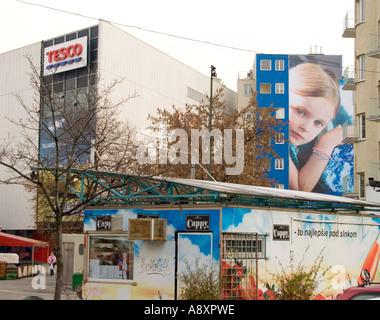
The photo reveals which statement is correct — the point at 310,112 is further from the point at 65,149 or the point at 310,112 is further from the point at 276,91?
the point at 65,149

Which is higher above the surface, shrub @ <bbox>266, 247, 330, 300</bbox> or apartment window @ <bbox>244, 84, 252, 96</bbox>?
apartment window @ <bbox>244, 84, 252, 96</bbox>

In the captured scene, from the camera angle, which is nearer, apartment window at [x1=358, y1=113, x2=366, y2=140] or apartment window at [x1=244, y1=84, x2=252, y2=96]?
apartment window at [x1=358, y1=113, x2=366, y2=140]

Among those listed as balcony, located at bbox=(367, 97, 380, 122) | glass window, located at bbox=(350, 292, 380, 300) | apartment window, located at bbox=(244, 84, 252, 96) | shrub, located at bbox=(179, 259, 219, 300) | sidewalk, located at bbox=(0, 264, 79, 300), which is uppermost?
apartment window, located at bbox=(244, 84, 252, 96)

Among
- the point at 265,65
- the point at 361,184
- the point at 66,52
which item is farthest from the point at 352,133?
the point at 265,65

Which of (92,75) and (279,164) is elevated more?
(92,75)

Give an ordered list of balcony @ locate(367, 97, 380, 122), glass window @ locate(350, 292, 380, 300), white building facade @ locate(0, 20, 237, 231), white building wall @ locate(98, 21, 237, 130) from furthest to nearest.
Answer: white building facade @ locate(0, 20, 237, 231), white building wall @ locate(98, 21, 237, 130), balcony @ locate(367, 97, 380, 122), glass window @ locate(350, 292, 380, 300)

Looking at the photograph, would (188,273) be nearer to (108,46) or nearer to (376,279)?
(376,279)

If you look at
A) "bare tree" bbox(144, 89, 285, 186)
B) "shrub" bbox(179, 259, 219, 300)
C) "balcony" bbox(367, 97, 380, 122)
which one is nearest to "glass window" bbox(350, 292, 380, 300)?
"shrub" bbox(179, 259, 219, 300)

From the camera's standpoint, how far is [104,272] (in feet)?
54.6

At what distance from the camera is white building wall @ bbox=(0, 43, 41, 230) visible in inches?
2334

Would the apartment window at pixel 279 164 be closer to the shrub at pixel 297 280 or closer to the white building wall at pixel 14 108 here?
the white building wall at pixel 14 108

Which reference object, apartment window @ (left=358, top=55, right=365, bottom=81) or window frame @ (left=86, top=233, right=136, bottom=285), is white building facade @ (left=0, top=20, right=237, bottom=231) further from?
window frame @ (left=86, top=233, right=136, bottom=285)

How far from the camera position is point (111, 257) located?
16.6m

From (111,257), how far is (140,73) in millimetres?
43265
